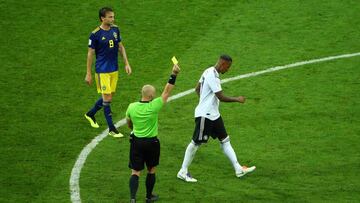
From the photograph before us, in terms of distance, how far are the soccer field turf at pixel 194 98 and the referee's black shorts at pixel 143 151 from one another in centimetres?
86

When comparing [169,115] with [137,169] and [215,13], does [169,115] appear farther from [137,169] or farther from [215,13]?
[215,13]

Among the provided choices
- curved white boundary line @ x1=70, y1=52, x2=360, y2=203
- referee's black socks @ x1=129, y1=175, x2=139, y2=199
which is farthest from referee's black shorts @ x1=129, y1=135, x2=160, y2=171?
curved white boundary line @ x1=70, y1=52, x2=360, y2=203

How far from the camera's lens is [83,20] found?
21.5 meters

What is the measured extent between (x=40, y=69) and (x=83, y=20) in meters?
3.06

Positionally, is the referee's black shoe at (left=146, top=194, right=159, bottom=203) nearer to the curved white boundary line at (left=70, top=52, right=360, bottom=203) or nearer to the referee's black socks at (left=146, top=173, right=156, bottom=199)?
the referee's black socks at (left=146, top=173, right=156, bottom=199)

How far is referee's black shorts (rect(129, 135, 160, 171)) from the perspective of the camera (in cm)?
1241

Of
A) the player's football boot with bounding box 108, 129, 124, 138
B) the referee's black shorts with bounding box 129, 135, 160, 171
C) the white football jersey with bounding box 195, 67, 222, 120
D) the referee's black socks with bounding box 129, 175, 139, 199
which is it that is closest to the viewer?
the referee's black shorts with bounding box 129, 135, 160, 171

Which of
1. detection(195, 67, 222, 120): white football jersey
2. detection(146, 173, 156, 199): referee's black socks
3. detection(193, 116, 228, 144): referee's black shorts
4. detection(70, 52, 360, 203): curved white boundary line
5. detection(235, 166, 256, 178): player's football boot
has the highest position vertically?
detection(195, 67, 222, 120): white football jersey

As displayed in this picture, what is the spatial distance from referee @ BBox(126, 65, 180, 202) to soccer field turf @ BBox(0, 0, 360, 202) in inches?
27.9

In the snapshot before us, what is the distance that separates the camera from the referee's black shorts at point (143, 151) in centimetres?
1241

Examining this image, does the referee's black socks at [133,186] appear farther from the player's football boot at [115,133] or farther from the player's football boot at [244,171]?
the player's football boot at [115,133]

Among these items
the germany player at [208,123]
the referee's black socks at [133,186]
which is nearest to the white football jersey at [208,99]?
the germany player at [208,123]

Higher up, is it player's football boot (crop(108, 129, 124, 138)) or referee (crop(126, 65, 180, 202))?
referee (crop(126, 65, 180, 202))

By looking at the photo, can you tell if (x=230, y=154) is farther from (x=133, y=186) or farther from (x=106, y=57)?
(x=106, y=57)
